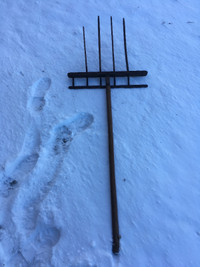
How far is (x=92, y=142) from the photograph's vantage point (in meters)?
1.66

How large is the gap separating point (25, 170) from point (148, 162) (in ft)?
3.11

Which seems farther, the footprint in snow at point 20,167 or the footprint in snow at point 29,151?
the footprint in snow at point 29,151

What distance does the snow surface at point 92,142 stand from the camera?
4.38 feet

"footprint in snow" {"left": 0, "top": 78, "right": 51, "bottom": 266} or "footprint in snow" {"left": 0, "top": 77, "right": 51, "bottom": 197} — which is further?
"footprint in snow" {"left": 0, "top": 77, "right": 51, "bottom": 197}

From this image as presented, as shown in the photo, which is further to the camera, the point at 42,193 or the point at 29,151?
the point at 29,151

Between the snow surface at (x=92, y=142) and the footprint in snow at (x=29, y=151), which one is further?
the footprint in snow at (x=29, y=151)

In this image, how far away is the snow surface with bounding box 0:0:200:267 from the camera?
1334 millimetres

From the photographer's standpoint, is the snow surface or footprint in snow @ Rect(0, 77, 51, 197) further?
footprint in snow @ Rect(0, 77, 51, 197)

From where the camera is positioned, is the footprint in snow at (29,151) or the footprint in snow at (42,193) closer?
the footprint in snow at (42,193)

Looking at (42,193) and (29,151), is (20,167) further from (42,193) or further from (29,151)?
(42,193)

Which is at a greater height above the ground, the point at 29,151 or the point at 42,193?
the point at 29,151

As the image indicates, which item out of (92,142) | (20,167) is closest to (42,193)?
(20,167)

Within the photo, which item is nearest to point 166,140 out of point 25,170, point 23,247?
point 25,170

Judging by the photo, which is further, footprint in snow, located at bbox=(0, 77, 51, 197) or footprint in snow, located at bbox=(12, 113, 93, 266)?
footprint in snow, located at bbox=(0, 77, 51, 197)
